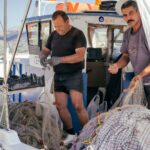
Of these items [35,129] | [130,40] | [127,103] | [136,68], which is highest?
[130,40]

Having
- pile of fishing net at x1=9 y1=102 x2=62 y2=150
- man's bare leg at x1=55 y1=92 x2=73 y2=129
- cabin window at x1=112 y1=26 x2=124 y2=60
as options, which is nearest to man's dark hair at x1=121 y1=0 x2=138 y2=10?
pile of fishing net at x1=9 y1=102 x2=62 y2=150

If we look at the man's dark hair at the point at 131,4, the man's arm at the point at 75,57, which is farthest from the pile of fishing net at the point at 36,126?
the man's dark hair at the point at 131,4

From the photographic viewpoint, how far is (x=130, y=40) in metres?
3.95

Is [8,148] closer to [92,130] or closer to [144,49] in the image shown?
[92,130]

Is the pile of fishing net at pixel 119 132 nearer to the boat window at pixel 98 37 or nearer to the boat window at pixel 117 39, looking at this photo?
the boat window at pixel 98 37

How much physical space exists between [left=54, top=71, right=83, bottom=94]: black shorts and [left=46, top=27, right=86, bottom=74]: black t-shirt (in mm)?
58

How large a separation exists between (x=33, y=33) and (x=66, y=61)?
7.24 feet

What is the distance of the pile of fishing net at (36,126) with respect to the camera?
3.99 metres

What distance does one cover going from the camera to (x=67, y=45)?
465 centimetres

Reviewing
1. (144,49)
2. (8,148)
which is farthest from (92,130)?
(144,49)

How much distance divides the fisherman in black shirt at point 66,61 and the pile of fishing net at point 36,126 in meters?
0.43

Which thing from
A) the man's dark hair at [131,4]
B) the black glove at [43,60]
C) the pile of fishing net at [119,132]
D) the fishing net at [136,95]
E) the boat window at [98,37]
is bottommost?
Answer: the pile of fishing net at [119,132]

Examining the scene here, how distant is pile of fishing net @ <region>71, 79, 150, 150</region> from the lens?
2975 millimetres

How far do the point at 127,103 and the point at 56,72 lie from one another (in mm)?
1350
